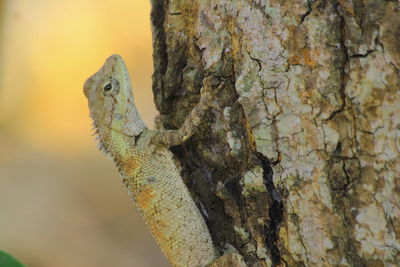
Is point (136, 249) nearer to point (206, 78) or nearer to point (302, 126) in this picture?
point (206, 78)

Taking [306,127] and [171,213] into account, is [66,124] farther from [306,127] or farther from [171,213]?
[306,127]

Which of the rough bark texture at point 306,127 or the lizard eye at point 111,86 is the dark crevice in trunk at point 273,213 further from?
the lizard eye at point 111,86

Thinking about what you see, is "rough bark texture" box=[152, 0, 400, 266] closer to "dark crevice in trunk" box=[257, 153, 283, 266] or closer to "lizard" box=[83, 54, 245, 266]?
"dark crevice in trunk" box=[257, 153, 283, 266]

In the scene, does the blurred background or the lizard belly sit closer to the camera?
the lizard belly


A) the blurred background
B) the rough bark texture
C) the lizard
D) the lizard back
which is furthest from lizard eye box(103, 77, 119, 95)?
the blurred background

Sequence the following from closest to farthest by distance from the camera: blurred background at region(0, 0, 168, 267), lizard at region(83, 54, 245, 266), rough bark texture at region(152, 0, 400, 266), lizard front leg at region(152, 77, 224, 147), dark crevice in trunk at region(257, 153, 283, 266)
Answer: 1. rough bark texture at region(152, 0, 400, 266)
2. dark crevice in trunk at region(257, 153, 283, 266)
3. lizard front leg at region(152, 77, 224, 147)
4. lizard at region(83, 54, 245, 266)
5. blurred background at region(0, 0, 168, 267)

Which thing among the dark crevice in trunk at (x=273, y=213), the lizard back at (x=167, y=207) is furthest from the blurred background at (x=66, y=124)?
the dark crevice in trunk at (x=273, y=213)
